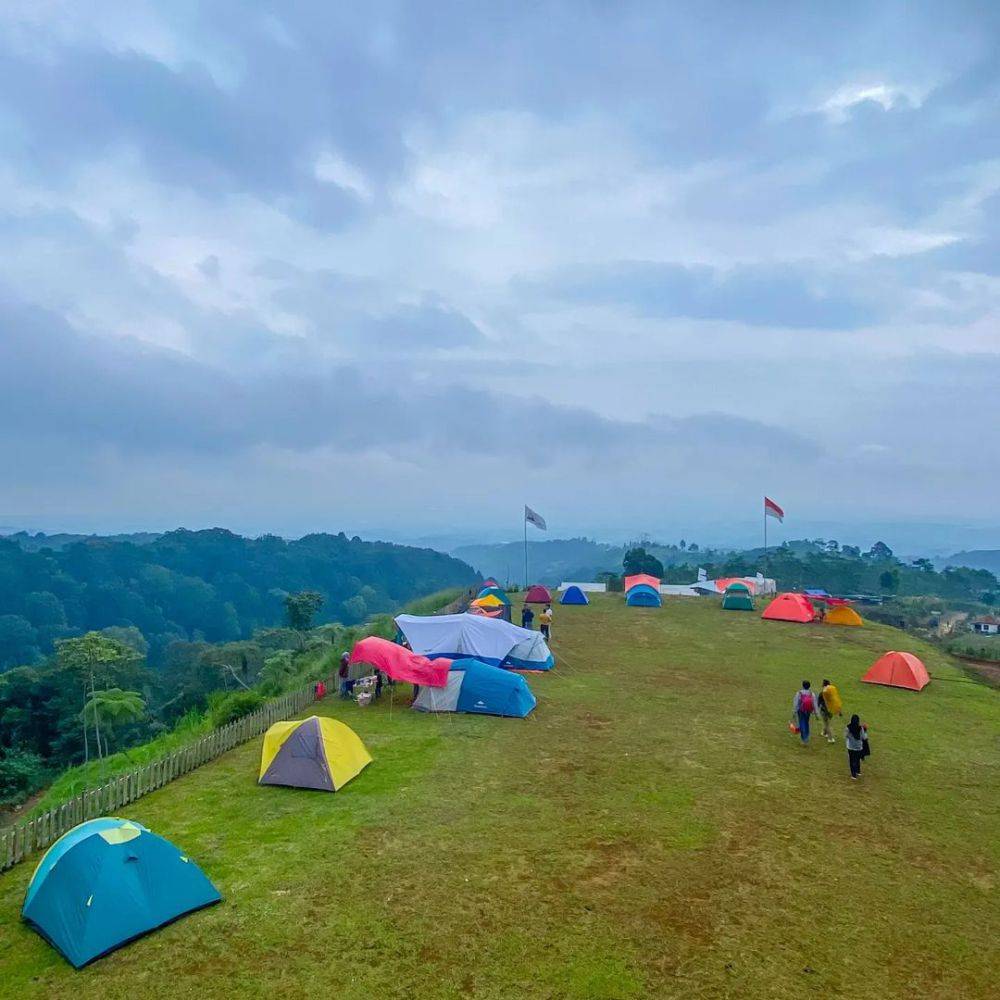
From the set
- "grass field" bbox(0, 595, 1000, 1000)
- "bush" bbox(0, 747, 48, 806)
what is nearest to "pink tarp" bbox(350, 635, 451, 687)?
"grass field" bbox(0, 595, 1000, 1000)

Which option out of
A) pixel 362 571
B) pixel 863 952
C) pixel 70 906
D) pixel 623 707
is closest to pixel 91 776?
pixel 70 906

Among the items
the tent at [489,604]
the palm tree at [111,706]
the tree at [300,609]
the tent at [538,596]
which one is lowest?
the palm tree at [111,706]

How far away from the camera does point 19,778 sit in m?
26.9

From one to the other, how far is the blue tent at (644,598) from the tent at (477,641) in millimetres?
18028

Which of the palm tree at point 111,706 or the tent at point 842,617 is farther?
the tent at point 842,617

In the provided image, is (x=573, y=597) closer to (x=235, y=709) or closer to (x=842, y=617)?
(x=842, y=617)

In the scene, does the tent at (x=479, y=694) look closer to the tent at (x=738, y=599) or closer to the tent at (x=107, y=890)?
the tent at (x=107, y=890)

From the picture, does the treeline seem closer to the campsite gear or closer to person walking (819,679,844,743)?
the campsite gear

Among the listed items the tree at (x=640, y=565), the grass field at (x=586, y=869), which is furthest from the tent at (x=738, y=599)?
the tree at (x=640, y=565)

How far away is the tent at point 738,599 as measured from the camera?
Answer: 3712 centimetres

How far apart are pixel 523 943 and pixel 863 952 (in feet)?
12.8

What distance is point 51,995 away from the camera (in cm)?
704

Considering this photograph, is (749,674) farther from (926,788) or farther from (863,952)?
(863,952)

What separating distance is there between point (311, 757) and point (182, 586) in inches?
4093
